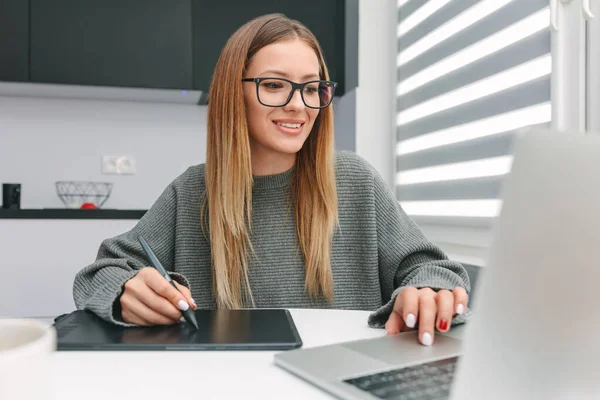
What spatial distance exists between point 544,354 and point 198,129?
2.78 metres

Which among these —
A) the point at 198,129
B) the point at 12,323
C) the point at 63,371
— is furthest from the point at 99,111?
the point at 12,323

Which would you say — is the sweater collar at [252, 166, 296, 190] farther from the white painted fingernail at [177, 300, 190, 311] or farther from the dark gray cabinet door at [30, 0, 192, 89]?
the dark gray cabinet door at [30, 0, 192, 89]

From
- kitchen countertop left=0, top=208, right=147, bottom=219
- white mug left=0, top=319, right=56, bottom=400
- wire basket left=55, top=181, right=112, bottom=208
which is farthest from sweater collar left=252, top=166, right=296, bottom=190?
wire basket left=55, top=181, right=112, bottom=208

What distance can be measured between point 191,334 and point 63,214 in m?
1.73

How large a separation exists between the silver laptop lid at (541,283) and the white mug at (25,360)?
0.25 metres

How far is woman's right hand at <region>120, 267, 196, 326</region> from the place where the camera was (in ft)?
2.42

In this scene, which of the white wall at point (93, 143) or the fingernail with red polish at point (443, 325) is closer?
the fingernail with red polish at point (443, 325)

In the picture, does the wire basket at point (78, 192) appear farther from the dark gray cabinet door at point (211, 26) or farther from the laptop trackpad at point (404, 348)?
the laptop trackpad at point (404, 348)

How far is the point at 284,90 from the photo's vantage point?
1246mm

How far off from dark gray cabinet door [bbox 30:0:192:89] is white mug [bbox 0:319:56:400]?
2360 millimetres

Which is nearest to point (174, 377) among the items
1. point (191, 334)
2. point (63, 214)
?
point (191, 334)

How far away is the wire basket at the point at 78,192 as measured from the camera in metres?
2.60

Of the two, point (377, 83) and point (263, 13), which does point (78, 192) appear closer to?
point (263, 13)

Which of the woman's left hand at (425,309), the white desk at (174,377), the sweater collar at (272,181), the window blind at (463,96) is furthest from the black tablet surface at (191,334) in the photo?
the window blind at (463,96)
